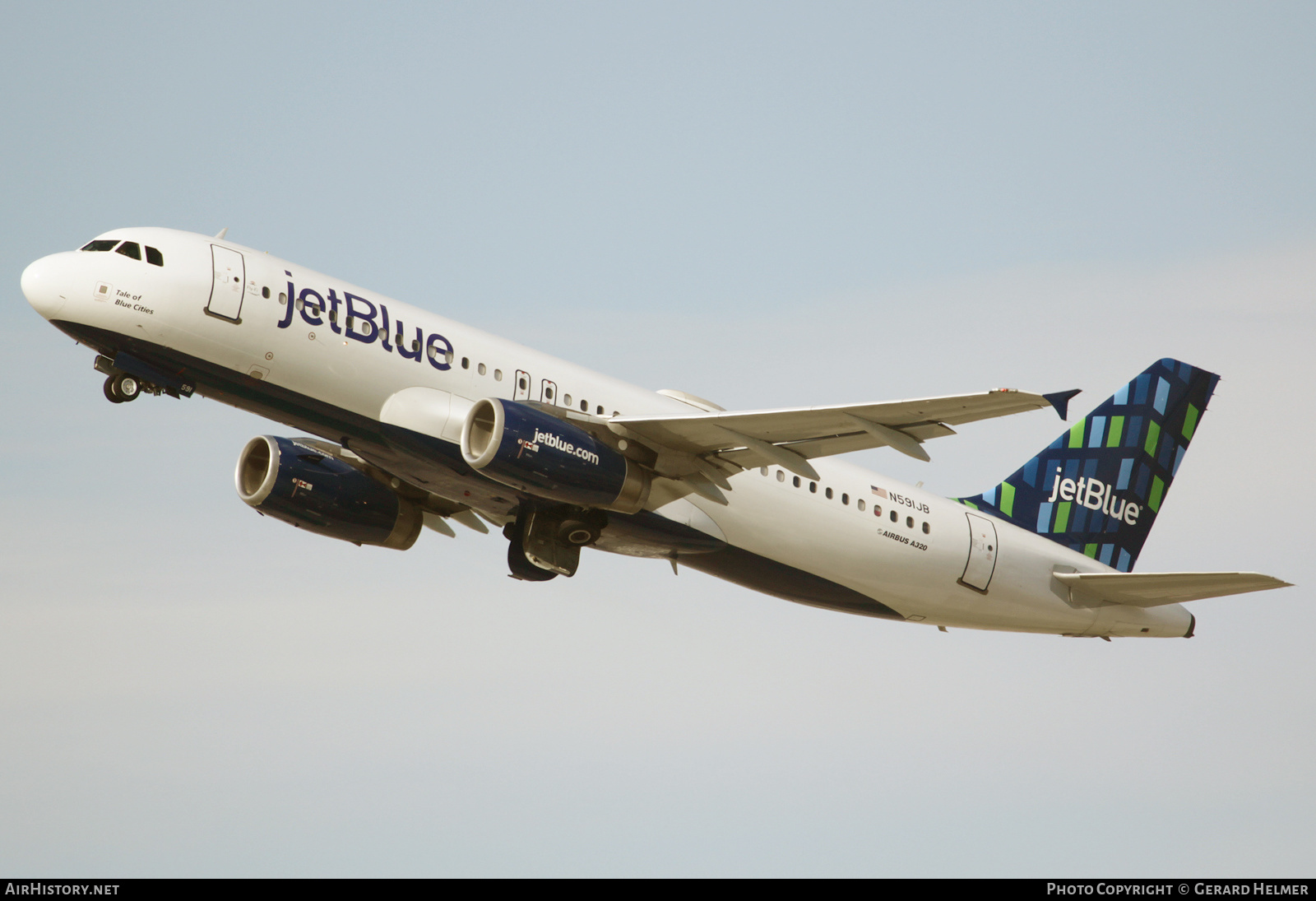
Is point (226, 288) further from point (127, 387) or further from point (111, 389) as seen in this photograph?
point (111, 389)

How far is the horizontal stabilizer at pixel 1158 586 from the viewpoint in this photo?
28.2 metres

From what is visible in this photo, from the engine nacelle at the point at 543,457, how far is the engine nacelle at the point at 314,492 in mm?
6262

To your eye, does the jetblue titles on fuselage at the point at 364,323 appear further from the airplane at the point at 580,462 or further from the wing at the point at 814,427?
the wing at the point at 814,427

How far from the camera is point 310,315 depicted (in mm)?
25766

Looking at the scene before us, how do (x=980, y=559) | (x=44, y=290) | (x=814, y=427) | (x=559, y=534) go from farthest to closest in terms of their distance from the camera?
(x=980, y=559), (x=559, y=534), (x=814, y=427), (x=44, y=290)

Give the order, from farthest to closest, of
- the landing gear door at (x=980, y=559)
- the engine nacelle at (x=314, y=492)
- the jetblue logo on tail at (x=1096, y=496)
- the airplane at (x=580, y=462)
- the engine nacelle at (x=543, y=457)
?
the jetblue logo on tail at (x=1096, y=496) → the landing gear door at (x=980, y=559) → the engine nacelle at (x=314, y=492) → the engine nacelle at (x=543, y=457) → the airplane at (x=580, y=462)

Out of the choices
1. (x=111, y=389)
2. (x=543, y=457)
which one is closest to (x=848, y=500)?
(x=543, y=457)

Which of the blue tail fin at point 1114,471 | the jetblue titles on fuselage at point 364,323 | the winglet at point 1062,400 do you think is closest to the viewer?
the winglet at point 1062,400

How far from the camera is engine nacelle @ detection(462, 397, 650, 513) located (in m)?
25.5

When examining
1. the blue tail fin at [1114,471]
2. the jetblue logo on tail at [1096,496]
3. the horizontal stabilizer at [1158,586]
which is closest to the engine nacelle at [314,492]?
the blue tail fin at [1114,471]

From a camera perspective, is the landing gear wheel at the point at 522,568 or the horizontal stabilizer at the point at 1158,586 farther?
the landing gear wheel at the point at 522,568

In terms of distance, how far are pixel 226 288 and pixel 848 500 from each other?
13276 millimetres

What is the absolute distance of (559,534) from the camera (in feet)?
94.9

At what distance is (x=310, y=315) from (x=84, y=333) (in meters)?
3.80
